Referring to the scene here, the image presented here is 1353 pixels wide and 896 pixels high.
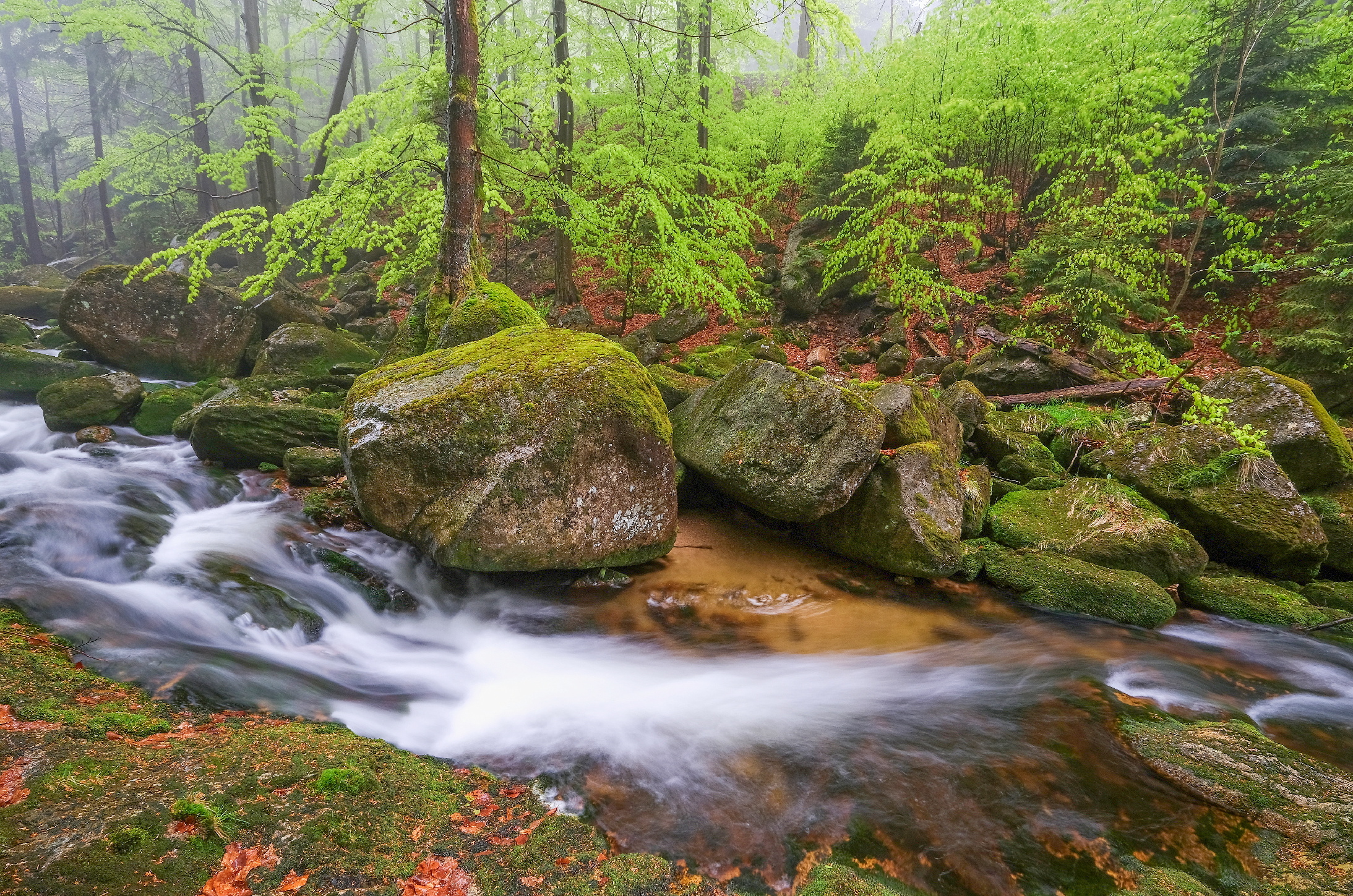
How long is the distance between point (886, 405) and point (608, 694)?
14.5ft

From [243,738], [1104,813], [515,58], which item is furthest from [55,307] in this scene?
[1104,813]

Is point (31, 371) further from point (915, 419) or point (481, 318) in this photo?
point (915, 419)

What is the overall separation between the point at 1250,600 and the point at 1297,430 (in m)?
2.35

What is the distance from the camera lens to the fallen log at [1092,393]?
826cm

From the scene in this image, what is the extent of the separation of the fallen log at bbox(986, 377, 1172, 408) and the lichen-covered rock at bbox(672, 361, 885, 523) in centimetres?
440

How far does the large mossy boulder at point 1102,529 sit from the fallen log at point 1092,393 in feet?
9.13

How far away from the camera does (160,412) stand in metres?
7.61

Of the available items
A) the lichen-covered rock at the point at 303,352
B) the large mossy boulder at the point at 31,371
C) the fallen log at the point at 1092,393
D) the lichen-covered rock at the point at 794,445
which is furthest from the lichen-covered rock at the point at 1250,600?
the large mossy boulder at the point at 31,371

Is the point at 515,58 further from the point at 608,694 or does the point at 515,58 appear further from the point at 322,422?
the point at 608,694

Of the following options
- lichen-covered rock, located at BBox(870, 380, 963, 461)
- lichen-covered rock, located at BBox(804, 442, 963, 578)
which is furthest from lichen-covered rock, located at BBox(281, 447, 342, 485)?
lichen-covered rock, located at BBox(870, 380, 963, 461)

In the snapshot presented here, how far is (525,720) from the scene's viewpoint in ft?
12.1

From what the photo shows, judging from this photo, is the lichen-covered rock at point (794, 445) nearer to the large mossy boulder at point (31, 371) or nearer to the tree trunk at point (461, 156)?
the tree trunk at point (461, 156)

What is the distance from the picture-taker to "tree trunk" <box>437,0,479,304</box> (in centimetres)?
691

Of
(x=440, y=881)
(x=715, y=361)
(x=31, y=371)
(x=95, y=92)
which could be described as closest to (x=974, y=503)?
(x=715, y=361)
